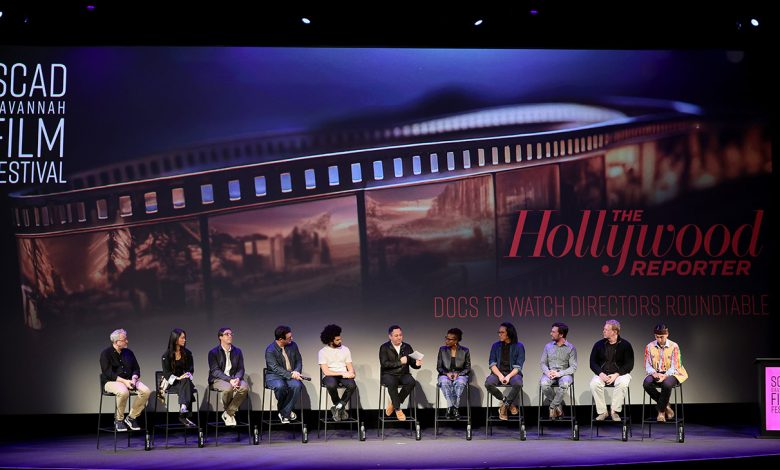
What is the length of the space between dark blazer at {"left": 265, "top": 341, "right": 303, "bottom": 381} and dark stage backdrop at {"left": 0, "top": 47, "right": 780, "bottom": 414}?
45 cm

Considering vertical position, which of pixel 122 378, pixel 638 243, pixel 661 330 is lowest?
pixel 122 378

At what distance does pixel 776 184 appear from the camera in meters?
8.84

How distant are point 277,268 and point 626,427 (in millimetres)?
3318

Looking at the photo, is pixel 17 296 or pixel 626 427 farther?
pixel 17 296

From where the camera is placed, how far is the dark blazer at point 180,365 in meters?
7.77

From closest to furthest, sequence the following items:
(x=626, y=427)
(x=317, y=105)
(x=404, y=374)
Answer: (x=626, y=427) < (x=404, y=374) < (x=317, y=105)

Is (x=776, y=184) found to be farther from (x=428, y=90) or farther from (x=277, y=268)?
(x=277, y=268)

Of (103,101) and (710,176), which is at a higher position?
(103,101)

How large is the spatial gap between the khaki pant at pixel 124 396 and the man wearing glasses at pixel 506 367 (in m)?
2.83

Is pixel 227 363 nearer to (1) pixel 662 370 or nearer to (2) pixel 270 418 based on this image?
(2) pixel 270 418

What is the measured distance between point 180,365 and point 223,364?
1.21 feet

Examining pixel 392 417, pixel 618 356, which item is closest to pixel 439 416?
pixel 392 417

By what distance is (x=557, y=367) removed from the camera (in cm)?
812

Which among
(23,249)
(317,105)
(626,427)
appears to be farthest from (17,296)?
(626,427)
